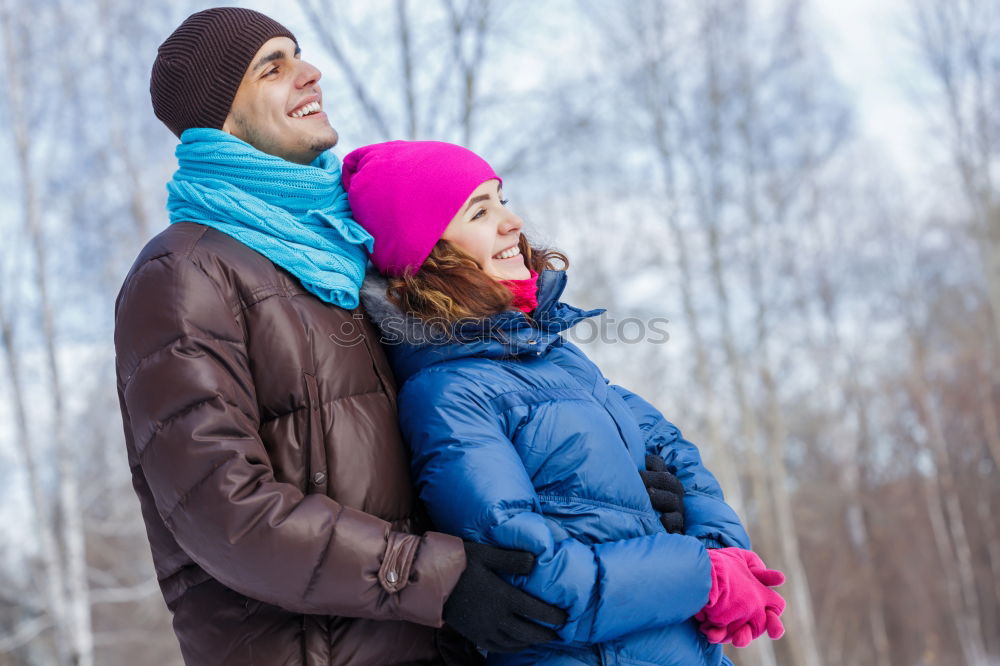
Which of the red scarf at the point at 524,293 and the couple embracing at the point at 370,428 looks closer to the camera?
the couple embracing at the point at 370,428

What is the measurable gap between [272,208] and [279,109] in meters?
0.31

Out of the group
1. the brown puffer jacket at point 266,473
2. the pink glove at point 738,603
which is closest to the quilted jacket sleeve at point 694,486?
the pink glove at point 738,603

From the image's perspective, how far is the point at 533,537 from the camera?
1.73 m

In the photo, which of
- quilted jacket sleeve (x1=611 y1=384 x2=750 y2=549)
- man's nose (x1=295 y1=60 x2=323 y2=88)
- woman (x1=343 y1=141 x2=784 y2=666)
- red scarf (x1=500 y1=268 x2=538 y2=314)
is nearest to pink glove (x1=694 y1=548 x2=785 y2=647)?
woman (x1=343 y1=141 x2=784 y2=666)

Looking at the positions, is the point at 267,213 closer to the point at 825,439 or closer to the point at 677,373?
the point at 677,373

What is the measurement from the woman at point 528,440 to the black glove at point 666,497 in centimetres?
5

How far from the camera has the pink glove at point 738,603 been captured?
1.94m

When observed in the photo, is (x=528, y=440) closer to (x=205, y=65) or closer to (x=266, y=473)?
(x=266, y=473)

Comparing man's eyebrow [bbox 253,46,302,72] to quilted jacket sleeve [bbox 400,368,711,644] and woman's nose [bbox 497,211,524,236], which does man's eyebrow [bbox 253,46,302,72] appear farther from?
quilted jacket sleeve [bbox 400,368,711,644]

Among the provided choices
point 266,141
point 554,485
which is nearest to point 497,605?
point 554,485

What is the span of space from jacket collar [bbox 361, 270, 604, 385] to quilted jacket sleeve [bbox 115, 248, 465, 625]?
43cm

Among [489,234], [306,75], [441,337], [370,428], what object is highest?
[306,75]

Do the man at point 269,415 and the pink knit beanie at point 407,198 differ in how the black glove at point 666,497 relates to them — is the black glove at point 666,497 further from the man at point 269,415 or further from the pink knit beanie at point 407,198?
the pink knit beanie at point 407,198

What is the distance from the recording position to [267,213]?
196cm
